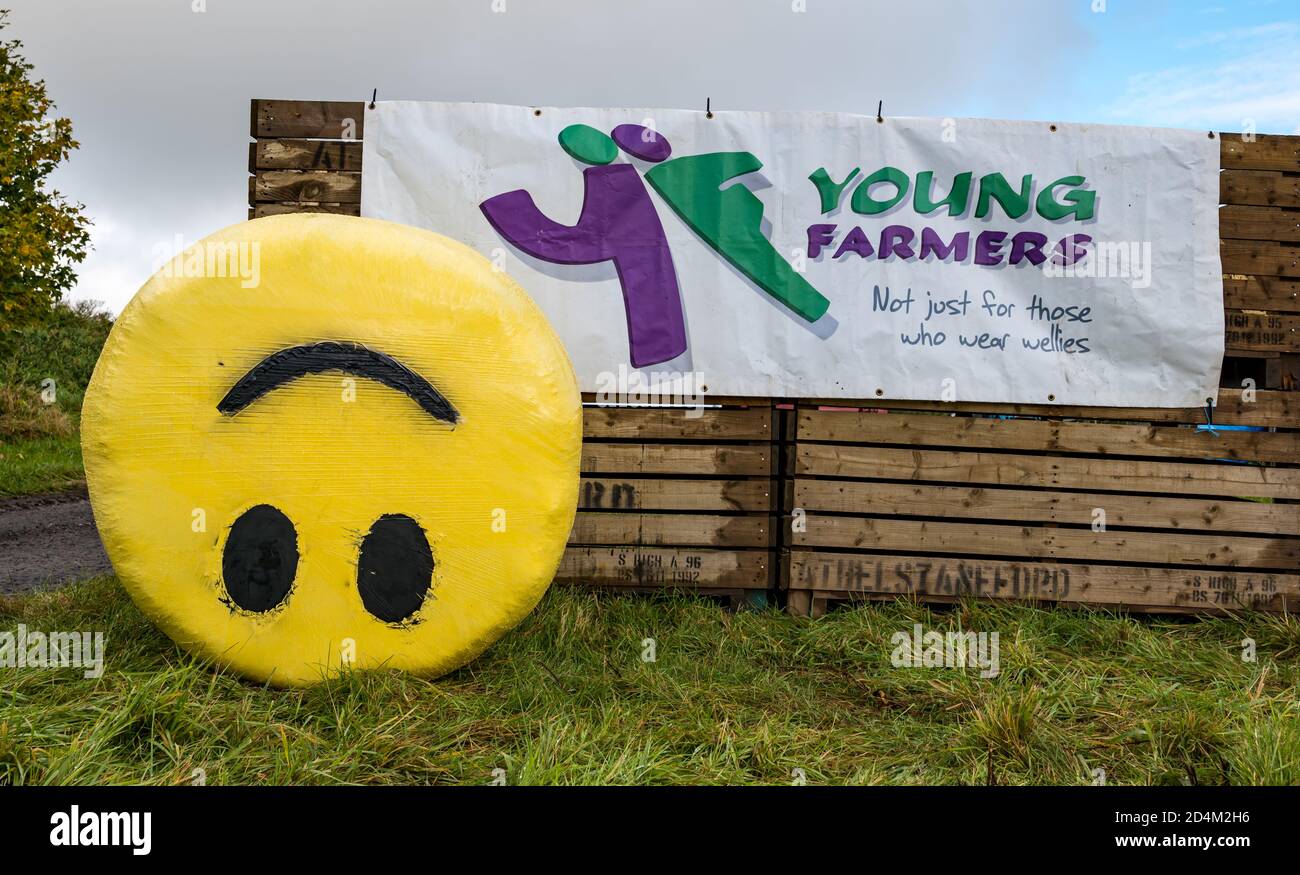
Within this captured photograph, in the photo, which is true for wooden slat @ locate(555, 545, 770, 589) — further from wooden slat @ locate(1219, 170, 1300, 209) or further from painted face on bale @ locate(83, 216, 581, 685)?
wooden slat @ locate(1219, 170, 1300, 209)

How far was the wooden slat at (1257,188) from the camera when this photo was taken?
488cm

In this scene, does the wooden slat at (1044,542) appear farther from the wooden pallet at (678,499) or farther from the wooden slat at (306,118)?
the wooden slat at (306,118)

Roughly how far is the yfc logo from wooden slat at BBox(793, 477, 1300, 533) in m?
1.11

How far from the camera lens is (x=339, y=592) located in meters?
3.26

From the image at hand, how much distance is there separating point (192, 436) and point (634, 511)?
2315mm

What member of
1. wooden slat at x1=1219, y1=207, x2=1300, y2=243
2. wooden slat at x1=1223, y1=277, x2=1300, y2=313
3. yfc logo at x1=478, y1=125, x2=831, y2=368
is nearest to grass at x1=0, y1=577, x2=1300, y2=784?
yfc logo at x1=478, y1=125, x2=831, y2=368

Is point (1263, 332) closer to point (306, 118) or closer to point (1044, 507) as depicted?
point (1044, 507)

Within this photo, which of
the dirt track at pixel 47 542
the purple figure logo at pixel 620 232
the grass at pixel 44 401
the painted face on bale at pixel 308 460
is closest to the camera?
the painted face on bale at pixel 308 460

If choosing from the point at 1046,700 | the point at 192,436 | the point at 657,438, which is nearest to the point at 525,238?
the point at 657,438

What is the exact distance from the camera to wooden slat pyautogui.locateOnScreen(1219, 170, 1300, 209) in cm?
488

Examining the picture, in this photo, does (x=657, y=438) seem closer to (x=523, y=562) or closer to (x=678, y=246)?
(x=678, y=246)

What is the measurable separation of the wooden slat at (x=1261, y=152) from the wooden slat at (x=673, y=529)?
346 cm

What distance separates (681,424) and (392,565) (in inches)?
Result: 79.0

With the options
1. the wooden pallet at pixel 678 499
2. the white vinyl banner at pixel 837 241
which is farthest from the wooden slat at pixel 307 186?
the wooden pallet at pixel 678 499
